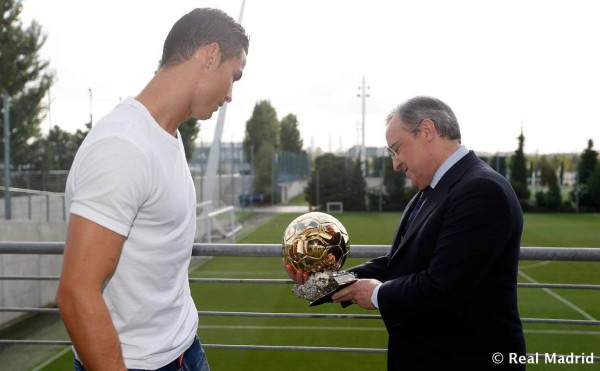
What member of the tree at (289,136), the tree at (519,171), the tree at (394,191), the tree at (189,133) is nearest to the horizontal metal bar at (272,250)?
the tree at (189,133)

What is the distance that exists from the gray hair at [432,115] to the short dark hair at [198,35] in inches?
31.9

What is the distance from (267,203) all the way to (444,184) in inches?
1279

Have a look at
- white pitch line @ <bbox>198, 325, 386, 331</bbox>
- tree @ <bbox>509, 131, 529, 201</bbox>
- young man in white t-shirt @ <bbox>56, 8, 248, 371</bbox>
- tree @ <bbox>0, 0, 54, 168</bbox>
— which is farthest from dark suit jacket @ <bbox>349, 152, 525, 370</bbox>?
tree @ <bbox>509, 131, 529, 201</bbox>

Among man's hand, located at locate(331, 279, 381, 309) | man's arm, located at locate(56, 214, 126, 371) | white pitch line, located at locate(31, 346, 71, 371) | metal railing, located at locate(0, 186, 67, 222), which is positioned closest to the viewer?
man's arm, located at locate(56, 214, 126, 371)

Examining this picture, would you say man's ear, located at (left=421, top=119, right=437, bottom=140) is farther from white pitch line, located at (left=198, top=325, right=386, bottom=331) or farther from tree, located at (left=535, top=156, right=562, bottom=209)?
A: tree, located at (left=535, top=156, right=562, bottom=209)

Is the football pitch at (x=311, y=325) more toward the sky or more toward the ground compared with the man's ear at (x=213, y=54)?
more toward the ground

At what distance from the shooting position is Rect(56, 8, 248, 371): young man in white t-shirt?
48.1 inches

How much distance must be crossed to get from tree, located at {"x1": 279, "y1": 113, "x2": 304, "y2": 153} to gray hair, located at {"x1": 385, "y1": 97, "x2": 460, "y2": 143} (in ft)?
194

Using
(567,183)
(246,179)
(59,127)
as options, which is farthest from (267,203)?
(567,183)

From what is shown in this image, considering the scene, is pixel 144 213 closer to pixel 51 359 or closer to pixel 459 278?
pixel 459 278

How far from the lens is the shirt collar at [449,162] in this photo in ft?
6.71

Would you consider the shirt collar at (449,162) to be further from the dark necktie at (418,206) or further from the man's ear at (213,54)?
the man's ear at (213,54)

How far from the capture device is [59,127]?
2066 centimetres

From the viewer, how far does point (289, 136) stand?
62250 mm
